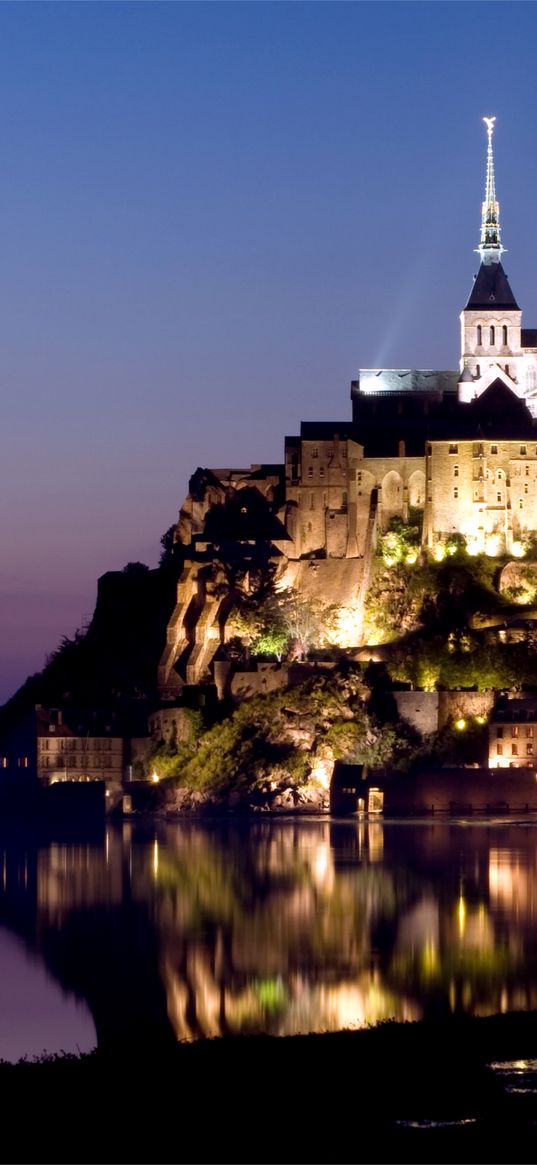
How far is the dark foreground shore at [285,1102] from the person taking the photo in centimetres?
2133

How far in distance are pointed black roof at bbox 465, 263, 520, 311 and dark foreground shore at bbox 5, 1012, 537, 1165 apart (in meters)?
85.9

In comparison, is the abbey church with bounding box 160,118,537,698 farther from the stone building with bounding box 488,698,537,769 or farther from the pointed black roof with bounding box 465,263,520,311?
the stone building with bounding box 488,698,537,769

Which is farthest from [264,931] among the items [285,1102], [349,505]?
[349,505]

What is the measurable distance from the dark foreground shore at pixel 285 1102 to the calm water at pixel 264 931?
4.74 meters

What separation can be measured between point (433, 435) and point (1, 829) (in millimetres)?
31385

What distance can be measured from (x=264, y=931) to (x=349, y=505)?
175ft

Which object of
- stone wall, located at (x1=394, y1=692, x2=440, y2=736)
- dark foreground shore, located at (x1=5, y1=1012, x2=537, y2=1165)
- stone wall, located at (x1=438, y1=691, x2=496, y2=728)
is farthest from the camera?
stone wall, located at (x1=394, y1=692, x2=440, y2=736)

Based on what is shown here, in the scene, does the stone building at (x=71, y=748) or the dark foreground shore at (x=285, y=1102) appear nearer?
the dark foreground shore at (x=285, y=1102)

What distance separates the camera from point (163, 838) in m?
77.6

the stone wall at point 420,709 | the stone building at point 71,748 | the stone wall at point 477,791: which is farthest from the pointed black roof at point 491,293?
the stone wall at point 477,791

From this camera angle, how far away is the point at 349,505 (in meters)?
99.2

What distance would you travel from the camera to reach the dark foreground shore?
21.3m

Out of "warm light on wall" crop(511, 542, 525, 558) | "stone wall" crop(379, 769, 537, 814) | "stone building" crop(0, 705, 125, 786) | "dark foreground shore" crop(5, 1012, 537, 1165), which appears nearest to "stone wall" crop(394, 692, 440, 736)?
"stone wall" crop(379, 769, 537, 814)

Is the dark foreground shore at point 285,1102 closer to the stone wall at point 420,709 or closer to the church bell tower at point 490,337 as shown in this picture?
the stone wall at point 420,709
